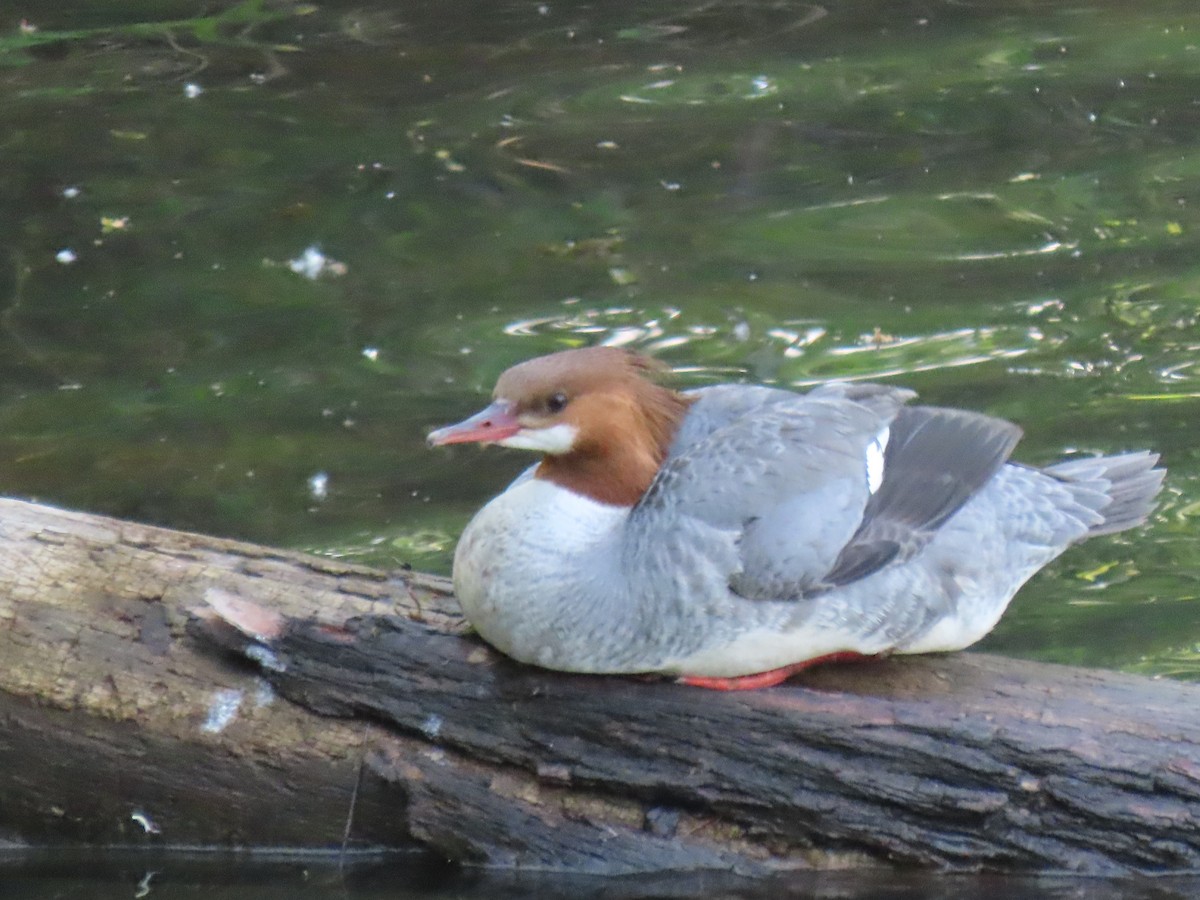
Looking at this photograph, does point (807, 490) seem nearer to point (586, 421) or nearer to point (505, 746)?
point (586, 421)

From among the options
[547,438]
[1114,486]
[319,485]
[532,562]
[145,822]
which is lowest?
[319,485]

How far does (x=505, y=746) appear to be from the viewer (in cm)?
344

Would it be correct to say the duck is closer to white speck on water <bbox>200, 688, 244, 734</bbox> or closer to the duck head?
the duck head

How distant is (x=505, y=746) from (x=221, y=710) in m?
0.61

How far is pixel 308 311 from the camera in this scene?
6.91 metres

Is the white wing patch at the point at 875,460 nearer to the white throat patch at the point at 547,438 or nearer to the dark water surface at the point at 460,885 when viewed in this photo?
the white throat patch at the point at 547,438

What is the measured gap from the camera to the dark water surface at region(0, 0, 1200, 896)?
5.63 metres

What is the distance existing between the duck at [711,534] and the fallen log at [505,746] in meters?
0.09

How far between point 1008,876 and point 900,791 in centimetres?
31

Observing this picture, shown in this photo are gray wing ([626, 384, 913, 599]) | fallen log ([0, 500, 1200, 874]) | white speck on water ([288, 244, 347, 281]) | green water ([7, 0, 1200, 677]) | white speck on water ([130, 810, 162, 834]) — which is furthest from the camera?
white speck on water ([288, 244, 347, 281])

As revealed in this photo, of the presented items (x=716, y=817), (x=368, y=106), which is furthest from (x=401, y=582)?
(x=368, y=106)

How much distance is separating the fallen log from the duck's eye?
0.55 metres

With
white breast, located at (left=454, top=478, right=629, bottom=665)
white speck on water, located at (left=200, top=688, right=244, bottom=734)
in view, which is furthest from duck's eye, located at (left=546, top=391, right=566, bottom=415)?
white speck on water, located at (left=200, top=688, right=244, bottom=734)

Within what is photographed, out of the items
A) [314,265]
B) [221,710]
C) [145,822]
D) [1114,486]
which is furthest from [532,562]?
[314,265]
